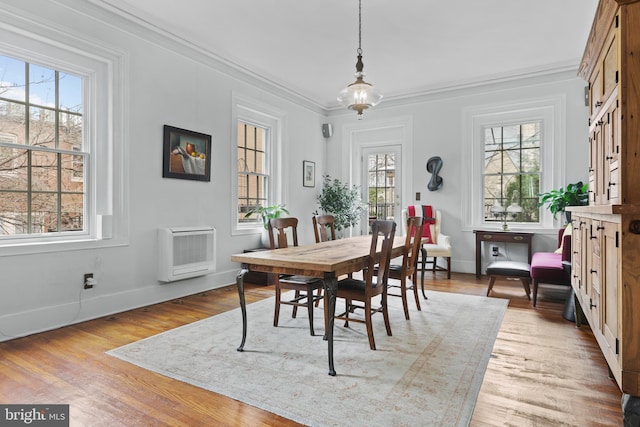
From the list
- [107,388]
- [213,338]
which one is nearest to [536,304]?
[213,338]

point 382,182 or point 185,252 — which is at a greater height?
point 382,182

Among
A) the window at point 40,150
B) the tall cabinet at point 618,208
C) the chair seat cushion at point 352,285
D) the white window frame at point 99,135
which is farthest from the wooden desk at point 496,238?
the window at point 40,150

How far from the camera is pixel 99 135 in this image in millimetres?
3496

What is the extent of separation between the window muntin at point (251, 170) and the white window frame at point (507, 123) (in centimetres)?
310

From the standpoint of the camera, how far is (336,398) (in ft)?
6.42

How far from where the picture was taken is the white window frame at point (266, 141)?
16.4 ft

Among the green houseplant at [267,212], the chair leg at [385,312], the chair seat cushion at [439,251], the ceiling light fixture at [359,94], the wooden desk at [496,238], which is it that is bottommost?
the chair leg at [385,312]

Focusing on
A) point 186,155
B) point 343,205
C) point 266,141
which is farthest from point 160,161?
point 343,205

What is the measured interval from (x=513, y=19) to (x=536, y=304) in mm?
2956

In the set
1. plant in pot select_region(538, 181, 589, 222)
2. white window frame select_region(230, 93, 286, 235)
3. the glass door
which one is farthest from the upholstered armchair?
white window frame select_region(230, 93, 286, 235)

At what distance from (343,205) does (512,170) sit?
2.69 metres

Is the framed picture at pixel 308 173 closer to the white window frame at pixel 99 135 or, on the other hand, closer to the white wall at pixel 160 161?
the white wall at pixel 160 161

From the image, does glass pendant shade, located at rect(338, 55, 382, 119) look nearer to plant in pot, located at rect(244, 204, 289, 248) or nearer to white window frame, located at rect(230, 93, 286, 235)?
white window frame, located at rect(230, 93, 286, 235)

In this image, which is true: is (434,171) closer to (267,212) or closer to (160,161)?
(267,212)
